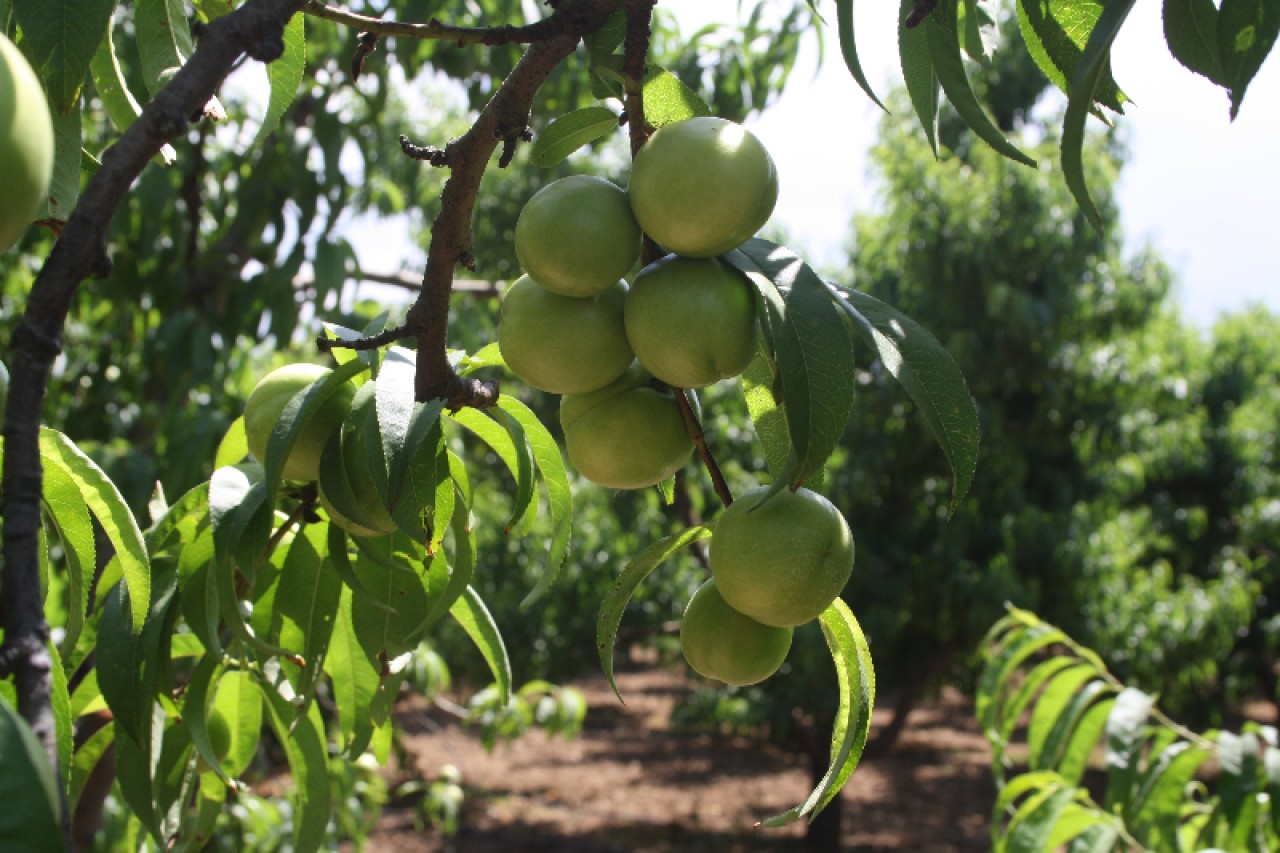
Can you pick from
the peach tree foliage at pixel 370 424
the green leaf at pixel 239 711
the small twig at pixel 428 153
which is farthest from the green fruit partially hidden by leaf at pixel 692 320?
the green leaf at pixel 239 711

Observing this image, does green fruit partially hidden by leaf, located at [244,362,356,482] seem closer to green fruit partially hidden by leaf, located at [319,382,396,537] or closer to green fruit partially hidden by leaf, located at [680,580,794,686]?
green fruit partially hidden by leaf, located at [319,382,396,537]

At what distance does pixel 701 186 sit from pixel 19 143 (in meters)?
0.33

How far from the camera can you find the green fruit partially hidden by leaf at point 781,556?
0.61 m

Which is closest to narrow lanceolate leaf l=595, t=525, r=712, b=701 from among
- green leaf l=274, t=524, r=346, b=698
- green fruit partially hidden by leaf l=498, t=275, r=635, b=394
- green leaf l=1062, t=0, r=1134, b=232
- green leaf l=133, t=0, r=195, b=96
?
green fruit partially hidden by leaf l=498, t=275, r=635, b=394

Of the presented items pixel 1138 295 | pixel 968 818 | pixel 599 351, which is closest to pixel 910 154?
pixel 1138 295

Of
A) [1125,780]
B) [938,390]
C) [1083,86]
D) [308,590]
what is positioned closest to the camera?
[1083,86]

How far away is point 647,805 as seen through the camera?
7.61 metres

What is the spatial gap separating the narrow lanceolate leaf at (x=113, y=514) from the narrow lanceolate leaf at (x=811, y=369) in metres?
0.40

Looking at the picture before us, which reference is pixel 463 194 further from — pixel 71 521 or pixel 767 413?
pixel 71 521

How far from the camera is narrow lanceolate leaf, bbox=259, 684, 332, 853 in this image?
0.81m

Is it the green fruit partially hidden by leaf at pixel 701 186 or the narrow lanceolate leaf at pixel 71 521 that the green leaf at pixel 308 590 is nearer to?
the narrow lanceolate leaf at pixel 71 521

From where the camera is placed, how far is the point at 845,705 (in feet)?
2.09

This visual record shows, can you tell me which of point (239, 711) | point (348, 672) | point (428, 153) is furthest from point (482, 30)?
point (239, 711)

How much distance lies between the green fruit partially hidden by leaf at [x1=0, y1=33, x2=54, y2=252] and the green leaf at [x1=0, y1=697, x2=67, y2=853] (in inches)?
6.3
